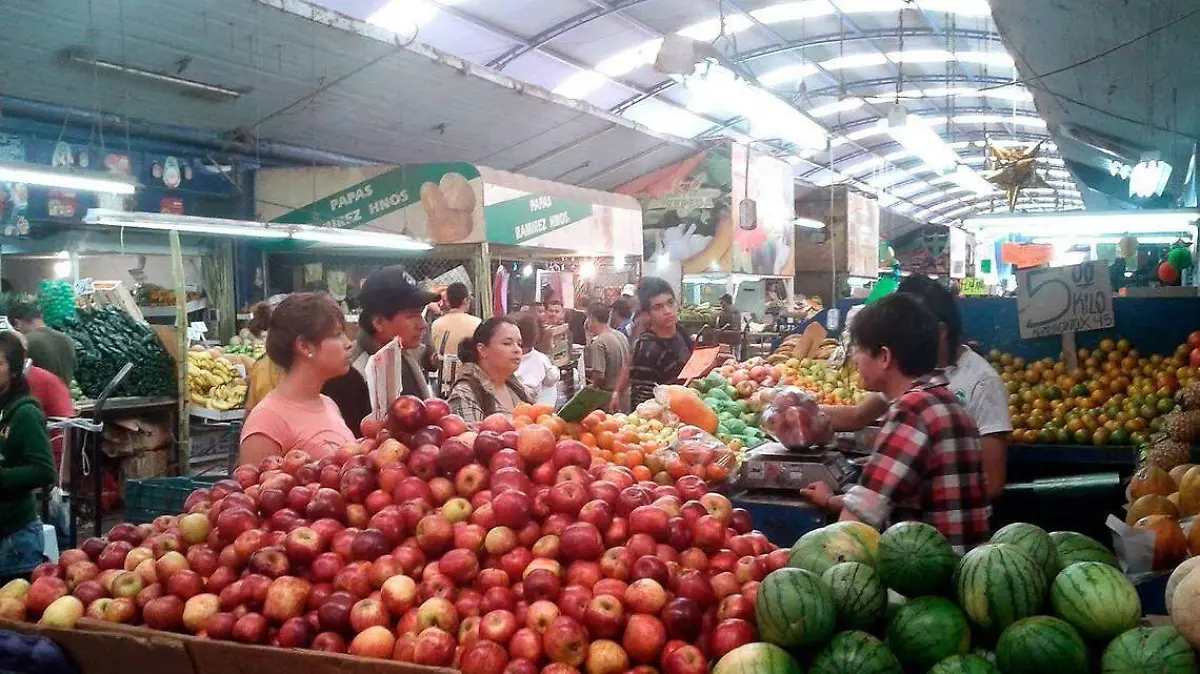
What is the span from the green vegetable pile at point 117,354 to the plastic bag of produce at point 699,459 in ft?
19.3

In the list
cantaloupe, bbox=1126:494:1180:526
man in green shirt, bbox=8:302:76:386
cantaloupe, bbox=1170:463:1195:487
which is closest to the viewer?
cantaloupe, bbox=1126:494:1180:526

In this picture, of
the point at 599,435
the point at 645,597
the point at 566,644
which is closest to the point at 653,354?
the point at 599,435

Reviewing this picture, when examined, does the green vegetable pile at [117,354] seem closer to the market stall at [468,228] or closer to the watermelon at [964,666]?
the market stall at [468,228]

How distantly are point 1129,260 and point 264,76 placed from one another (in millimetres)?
10587

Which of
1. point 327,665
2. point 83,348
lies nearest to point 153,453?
point 83,348

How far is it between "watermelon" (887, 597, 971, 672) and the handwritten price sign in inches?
182

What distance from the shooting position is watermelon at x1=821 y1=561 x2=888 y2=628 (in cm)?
191

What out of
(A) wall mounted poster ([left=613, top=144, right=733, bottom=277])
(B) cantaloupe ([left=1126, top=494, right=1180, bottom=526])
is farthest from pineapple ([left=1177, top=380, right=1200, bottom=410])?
(A) wall mounted poster ([left=613, top=144, right=733, bottom=277])

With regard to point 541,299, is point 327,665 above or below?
below

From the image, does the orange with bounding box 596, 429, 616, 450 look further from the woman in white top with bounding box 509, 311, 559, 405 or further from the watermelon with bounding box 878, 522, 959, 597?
the woman in white top with bounding box 509, 311, 559, 405

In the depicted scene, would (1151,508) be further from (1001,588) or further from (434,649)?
(434,649)

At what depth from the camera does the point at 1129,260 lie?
11164mm

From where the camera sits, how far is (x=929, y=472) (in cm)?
258

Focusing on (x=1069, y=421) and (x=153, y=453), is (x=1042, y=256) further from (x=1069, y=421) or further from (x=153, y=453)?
(x=153, y=453)
